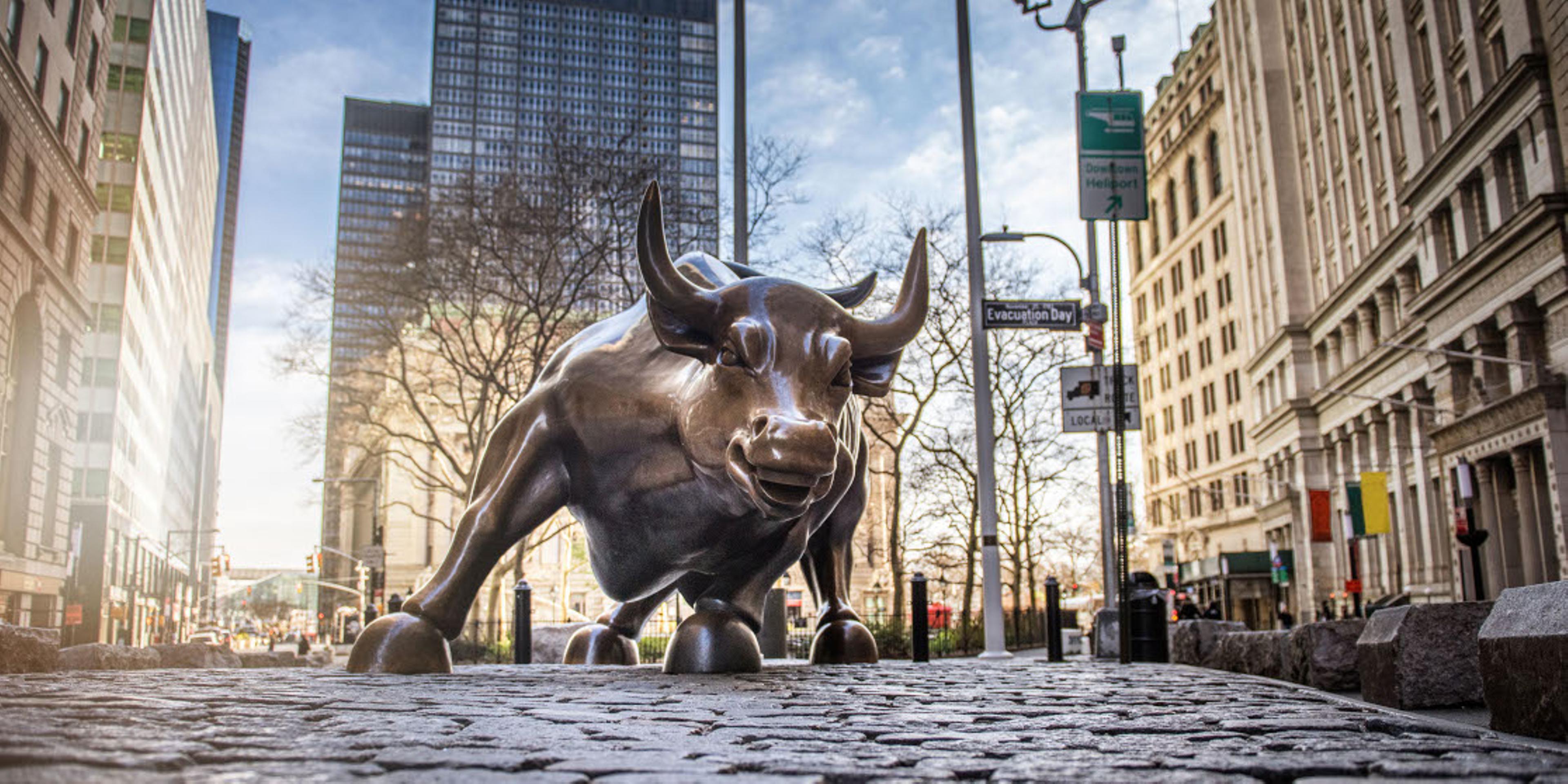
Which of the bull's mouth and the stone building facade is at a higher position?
the stone building facade

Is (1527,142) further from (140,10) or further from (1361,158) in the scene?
(140,10)

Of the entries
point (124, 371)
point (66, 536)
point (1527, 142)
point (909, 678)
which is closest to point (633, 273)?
point (66, 536)

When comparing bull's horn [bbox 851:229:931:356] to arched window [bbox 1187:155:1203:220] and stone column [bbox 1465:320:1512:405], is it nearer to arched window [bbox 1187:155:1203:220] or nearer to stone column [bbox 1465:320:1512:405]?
stone column [bbox 1465:320:1512:405]

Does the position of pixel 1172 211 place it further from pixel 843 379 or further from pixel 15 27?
pixel 843 379

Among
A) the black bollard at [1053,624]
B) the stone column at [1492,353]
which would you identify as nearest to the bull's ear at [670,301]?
the black bollard at [1053,624]

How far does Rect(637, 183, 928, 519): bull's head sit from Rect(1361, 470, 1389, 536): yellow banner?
27.2m

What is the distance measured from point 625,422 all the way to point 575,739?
266cm

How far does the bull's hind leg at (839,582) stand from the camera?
7.00 m

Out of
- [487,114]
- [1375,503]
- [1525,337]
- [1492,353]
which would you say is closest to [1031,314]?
[1375,503]

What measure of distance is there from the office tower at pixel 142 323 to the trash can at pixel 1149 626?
2550 cm

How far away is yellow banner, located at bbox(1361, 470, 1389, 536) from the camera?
28328mm

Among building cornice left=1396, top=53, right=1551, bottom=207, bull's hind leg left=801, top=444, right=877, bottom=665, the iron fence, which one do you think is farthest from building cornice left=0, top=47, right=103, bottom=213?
building cornice left=1396, top=53, right=1551, bottom=207

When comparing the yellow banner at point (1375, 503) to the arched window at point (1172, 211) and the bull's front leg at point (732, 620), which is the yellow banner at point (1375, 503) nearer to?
the bull's front leg at point (732, 620)

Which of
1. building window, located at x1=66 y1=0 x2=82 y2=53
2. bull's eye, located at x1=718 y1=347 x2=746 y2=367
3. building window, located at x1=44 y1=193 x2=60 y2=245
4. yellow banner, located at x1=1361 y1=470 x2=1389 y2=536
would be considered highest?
building window, located at x1=66 y1=0 x2=82 y2=53
